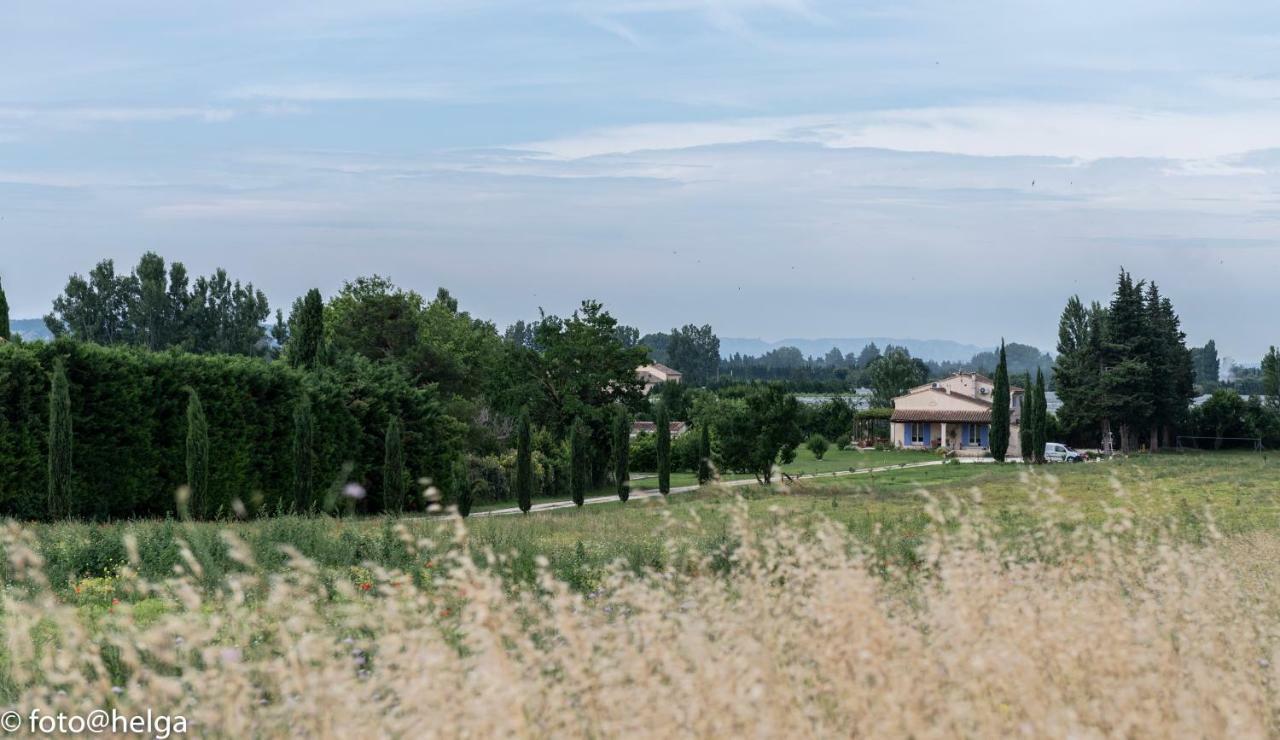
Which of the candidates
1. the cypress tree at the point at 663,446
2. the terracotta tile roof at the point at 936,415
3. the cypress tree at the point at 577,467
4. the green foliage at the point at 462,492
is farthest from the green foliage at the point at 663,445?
the terracotta tile roof at the point at 936,415

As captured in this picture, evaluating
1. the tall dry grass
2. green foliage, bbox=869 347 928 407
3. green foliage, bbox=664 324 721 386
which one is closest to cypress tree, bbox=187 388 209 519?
the tall dry grass

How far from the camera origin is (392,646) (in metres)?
4.21

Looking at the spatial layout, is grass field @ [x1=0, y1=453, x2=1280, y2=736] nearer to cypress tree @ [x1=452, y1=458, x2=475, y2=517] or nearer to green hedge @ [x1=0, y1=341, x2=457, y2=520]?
green hedge @ [x1=0, y1=341, x2=457, y2=520]

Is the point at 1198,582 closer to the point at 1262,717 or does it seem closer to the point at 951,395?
the point at 1262,717

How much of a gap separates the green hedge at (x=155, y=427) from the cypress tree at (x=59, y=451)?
519 millimetres

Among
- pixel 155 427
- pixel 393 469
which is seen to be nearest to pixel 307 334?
pixel 393 469

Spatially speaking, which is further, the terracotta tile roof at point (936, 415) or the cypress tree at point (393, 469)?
the terracotta tile roof at point (936, 415)

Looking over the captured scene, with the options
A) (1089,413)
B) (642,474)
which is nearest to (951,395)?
(1089,413)

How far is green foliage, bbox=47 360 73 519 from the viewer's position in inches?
853

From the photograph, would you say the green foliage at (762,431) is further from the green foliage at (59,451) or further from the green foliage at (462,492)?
the green foliage at (59,451)

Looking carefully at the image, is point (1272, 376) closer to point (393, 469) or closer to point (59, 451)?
point (393, 469)

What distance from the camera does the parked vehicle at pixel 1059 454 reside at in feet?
184

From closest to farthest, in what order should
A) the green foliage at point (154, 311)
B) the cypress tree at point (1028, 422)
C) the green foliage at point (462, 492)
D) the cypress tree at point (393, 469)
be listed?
the cypress tree at point (393, 469)
the green foliage at point (462, 492)
the cypress tree at point (1028, 422)
the green foliage at point (154, 311)

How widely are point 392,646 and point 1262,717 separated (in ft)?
12.1
